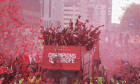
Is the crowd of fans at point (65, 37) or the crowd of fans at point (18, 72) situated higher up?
the crowd of fans at point (65, 37)

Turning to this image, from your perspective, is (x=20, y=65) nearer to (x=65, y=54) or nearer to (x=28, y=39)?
(x=65, y=54)

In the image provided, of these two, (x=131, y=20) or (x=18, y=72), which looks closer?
(x=18, y=72)

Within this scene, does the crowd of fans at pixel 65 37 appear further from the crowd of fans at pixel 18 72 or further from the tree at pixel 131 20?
the tree at pixel 131 20

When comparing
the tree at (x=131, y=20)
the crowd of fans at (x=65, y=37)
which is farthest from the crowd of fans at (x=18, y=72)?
the tree at (x=131, y=20)

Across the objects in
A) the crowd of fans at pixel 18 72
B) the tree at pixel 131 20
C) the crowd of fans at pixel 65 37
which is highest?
the tree at pixel 131 20

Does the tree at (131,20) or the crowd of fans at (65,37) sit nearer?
the crowd of fans at (65,37)

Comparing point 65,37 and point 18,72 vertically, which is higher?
point 65,37

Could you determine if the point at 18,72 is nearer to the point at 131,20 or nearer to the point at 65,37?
the point at 65,37

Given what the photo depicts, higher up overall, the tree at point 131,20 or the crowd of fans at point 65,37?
the tree at point 131,20

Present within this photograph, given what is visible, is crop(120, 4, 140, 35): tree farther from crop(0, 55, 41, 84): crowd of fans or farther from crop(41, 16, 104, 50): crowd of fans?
crop(0, 55, 41, 84): crowd of fans

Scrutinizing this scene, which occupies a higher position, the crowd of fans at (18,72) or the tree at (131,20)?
the tree at (131,20)

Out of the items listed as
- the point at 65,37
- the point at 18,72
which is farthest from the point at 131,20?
the point at 18,72

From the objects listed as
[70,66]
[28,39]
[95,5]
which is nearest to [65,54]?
[70,66]

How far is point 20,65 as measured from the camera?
7.12ft
